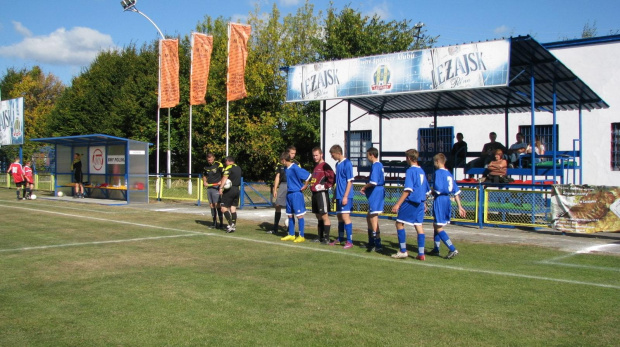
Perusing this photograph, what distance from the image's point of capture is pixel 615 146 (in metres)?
21.4

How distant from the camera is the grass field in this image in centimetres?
494

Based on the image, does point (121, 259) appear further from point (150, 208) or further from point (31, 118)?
point (31, 118)

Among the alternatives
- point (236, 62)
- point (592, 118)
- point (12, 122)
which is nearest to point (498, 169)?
point (592, 118)

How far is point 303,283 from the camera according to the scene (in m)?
7.12

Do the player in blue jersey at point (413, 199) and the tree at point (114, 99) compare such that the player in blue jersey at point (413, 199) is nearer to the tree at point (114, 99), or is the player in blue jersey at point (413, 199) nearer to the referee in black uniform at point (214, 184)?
the referee in black uniform at point (214, 184)

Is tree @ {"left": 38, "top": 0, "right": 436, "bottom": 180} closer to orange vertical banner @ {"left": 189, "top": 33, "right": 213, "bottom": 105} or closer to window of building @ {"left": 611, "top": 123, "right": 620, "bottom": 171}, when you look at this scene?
orange vertical banner @ {"left": 189, "top": 33, "right": 213, "bottom": 105}

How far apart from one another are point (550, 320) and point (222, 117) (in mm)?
35729

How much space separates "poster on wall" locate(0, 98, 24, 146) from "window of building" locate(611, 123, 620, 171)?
28.8 meters

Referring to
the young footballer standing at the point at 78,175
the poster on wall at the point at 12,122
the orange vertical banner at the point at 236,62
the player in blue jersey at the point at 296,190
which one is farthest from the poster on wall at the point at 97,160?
the player in blue jersey at the point at 296,190

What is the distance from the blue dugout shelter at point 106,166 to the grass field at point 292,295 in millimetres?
10736

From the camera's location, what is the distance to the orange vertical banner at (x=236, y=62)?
2170cm

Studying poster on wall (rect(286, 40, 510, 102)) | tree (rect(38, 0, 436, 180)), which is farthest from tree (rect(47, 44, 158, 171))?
poster on wall (rect(286, 40, 510, 102))

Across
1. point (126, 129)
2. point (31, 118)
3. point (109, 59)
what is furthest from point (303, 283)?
point (31, 118)

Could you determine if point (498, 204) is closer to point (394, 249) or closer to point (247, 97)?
point (394, 249)
